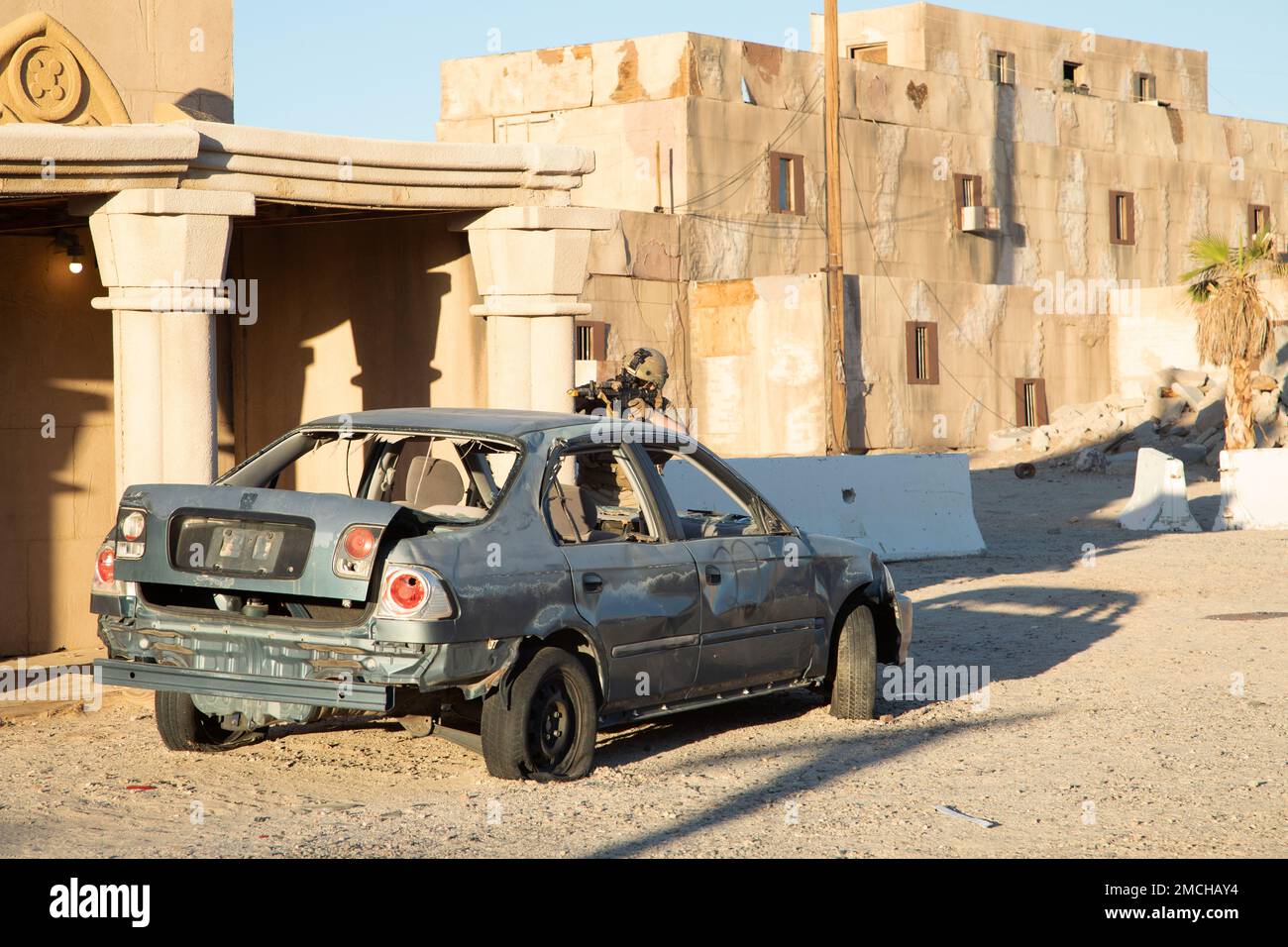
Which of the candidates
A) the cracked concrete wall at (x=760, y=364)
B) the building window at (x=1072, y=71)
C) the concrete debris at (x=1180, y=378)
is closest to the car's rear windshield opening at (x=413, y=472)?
the cracked concrete wall at (x=760, y=364)

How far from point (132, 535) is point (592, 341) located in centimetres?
3083

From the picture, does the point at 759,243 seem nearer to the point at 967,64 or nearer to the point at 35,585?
the point at 967,64

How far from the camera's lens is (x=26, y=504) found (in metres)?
11.9

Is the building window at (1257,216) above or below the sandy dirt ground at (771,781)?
above

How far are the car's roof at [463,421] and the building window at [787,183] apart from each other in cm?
3695

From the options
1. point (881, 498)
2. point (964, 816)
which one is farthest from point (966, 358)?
point (964, 816)

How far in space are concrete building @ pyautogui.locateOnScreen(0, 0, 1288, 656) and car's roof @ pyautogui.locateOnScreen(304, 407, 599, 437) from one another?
7.81 feet

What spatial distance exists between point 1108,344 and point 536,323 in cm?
3661

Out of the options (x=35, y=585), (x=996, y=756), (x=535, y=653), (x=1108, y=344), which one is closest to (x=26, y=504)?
(x=35, y=585)

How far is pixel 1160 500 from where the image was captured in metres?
24.3

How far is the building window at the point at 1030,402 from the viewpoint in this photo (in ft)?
144
